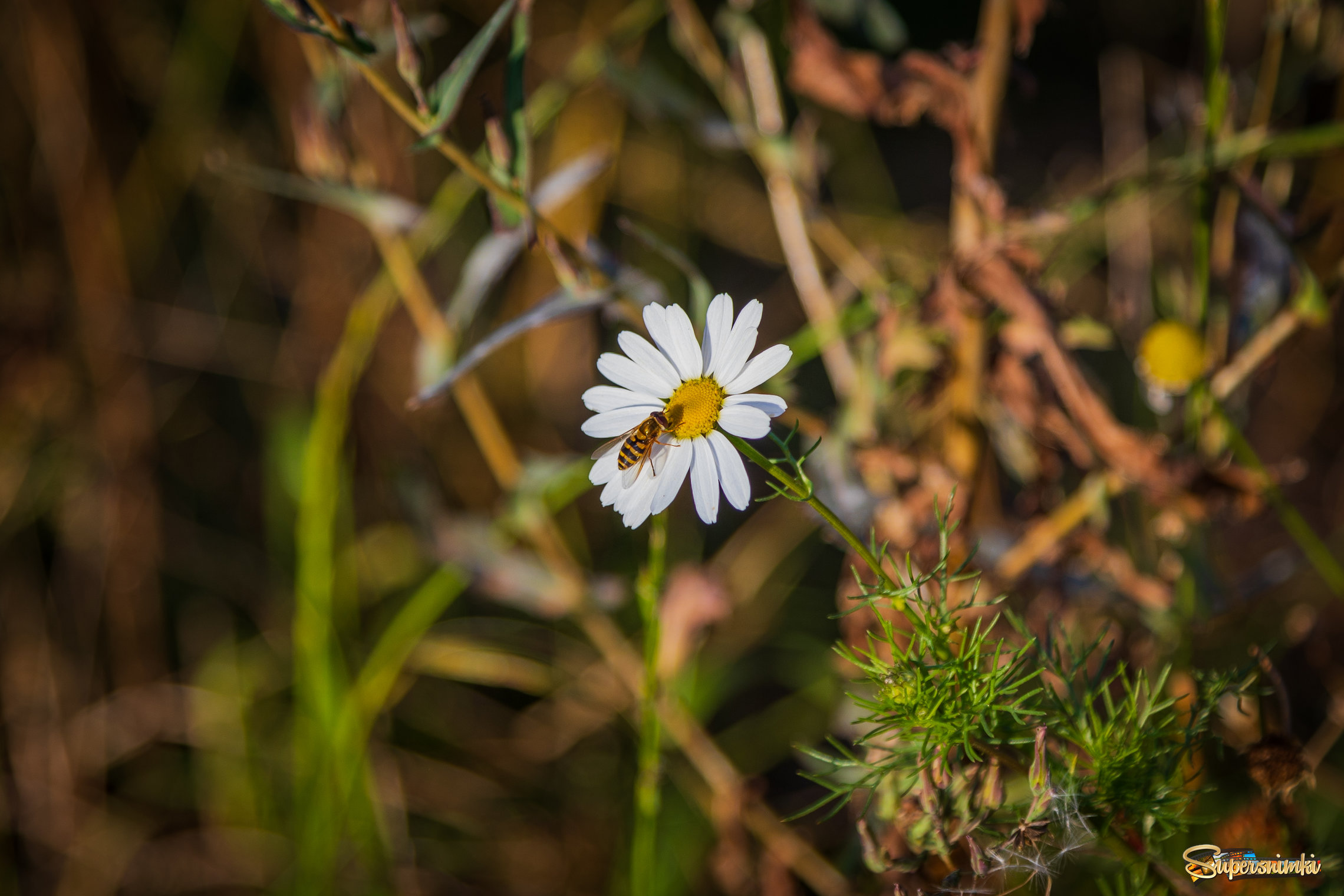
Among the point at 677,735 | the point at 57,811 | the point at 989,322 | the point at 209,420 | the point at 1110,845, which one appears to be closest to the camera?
the point at 1110,845

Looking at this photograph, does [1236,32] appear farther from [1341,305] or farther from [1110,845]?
[1110,845]

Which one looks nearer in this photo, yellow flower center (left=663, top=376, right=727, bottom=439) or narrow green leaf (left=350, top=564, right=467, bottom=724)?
yellow flower center (left=663, top=376, right=727, bottom=439)

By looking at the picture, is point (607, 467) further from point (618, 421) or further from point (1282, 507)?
point (1282, 507)

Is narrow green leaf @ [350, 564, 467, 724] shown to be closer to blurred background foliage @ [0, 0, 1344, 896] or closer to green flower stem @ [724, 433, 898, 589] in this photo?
blurred background foliage @ [0, 0, 1344, 896]

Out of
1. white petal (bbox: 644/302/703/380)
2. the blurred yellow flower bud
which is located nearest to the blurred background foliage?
the blurred yellow flower bud

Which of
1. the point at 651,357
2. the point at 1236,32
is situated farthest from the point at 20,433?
the point at 1236,32

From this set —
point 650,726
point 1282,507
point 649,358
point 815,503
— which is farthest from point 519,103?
point 1282,507

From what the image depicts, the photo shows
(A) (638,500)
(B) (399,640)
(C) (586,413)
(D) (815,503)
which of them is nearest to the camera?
(D) (815,503)
